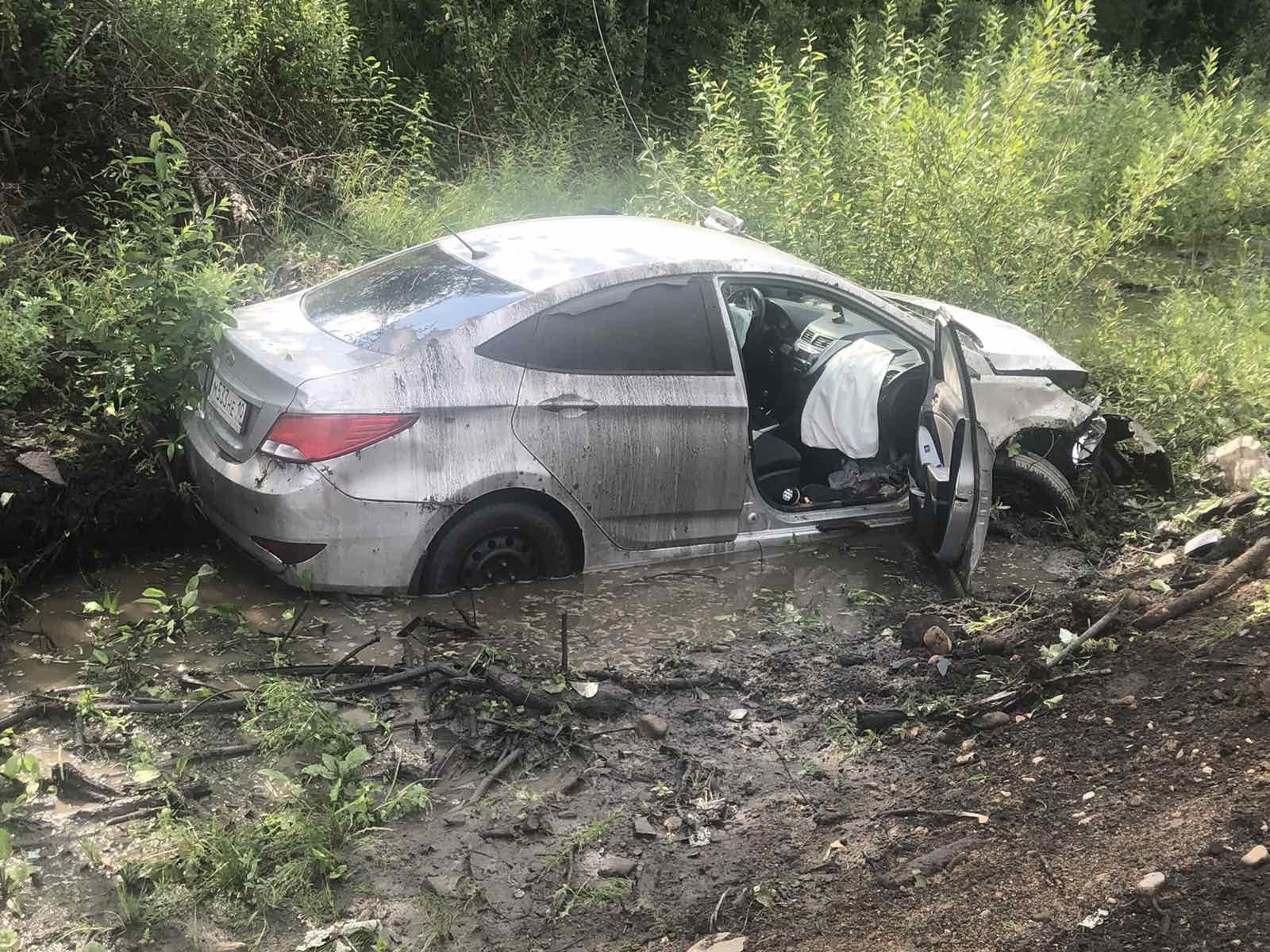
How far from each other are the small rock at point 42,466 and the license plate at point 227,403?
757 mm

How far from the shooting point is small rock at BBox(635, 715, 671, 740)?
404cm

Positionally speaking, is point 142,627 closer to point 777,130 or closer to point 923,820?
point 923,820

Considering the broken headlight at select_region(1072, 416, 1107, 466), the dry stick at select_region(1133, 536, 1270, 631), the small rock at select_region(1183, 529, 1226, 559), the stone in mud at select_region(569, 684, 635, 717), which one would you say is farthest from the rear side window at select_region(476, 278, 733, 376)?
the small rock at select_region(1183, 529, 1226, 559)

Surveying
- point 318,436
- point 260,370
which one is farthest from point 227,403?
point 318,436

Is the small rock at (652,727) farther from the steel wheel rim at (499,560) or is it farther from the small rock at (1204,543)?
the small rock at (1204,543)

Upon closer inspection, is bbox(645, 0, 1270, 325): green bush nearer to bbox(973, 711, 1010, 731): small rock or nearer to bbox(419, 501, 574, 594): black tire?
bbox(419, 501, 574, 594): black tire

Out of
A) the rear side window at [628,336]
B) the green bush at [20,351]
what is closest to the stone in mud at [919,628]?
the rear side window at [628,336]

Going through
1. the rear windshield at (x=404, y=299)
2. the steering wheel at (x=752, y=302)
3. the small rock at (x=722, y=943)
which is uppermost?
the rear windshield at (x=404, y=299)

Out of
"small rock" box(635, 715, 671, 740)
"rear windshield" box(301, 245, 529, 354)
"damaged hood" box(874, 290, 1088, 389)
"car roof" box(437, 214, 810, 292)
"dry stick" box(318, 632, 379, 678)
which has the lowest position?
"small rock" box(635, 715, 671, 740)

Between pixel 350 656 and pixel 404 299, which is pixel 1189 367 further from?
pixel 350 656

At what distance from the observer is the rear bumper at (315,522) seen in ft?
13.8

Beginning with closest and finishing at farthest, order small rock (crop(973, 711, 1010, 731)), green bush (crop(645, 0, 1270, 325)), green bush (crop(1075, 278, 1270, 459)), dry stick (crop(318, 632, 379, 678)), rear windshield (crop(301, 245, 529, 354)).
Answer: small rock (crop(973, 711, 1010, 731))
dry stick (crop(318, 632, 379, 678))
rear windshield (crop(301, 245, 529, 354))
green bush (crop(1075, 278, 1270, 459))
green bush (crop(645, 0, 1270, 325))

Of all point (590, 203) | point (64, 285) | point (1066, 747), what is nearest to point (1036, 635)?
point (1066, 747)

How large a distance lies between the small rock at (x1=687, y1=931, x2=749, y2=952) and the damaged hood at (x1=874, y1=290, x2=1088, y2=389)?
3.65 m
